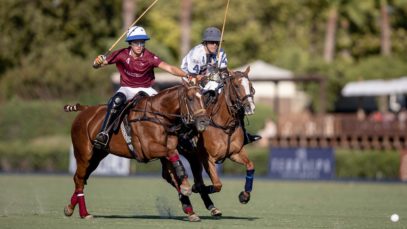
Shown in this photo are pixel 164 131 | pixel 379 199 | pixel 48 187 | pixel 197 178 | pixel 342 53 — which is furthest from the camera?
pixel 342 53

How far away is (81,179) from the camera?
14.4m

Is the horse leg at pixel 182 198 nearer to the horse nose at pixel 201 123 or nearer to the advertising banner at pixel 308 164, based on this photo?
the horse nose at pixel 201 123

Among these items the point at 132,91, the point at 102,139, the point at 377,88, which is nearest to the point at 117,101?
the point at 132,91

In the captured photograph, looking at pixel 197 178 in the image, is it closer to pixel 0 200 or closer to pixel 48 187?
pixel 0 200

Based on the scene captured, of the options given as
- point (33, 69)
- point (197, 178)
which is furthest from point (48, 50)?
point (197, 178)

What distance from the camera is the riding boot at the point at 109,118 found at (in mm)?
14016

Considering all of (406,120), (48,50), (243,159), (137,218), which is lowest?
(137,218)

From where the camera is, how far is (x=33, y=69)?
4334 centimetres

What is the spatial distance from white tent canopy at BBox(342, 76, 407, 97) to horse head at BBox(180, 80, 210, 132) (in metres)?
24.5

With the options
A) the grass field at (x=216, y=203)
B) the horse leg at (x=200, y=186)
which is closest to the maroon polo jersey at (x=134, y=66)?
the horse leg at (x=200, y=186)

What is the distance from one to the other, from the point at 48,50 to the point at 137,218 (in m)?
32.9

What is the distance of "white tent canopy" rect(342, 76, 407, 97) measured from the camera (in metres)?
37.6

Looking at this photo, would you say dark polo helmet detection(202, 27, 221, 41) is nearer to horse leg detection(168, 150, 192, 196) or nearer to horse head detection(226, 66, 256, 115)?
horse head detection(226, 66, 256, 115)

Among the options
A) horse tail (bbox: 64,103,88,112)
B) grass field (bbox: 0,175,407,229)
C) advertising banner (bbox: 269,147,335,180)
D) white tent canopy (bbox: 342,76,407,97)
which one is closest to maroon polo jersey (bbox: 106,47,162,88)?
horse tail (bbox: 64,103,88,112)
